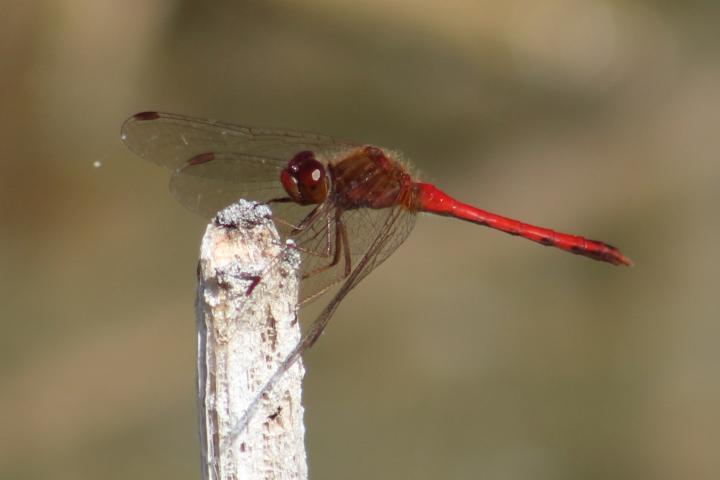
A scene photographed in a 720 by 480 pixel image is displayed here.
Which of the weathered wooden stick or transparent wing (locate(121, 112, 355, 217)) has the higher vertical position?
transparent wing (locate(121, 112, 355, 217))

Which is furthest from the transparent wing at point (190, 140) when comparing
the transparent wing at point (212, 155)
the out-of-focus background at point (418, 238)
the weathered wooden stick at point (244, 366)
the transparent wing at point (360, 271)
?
the out-of-focus background at point (418, 238)

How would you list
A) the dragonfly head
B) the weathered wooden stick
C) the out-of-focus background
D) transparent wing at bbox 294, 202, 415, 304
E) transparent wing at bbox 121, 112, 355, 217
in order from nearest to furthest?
1. the weathered wooden stick
2. transparent wing at bbox 294, 202, 415, 304
3. the dragonfly head
4. transparent wing at bbox 121, 112, 355, 217
5. the out-of-focus background

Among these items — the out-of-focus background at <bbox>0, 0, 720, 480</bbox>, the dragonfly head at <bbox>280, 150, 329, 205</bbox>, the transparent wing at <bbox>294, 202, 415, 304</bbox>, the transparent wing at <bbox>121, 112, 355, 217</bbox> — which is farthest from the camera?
the out-of-focus background at <bbox>0, 0, 720, 480</bbox>

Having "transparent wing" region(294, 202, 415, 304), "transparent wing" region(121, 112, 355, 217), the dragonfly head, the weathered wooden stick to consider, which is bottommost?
the weathered wooden stick

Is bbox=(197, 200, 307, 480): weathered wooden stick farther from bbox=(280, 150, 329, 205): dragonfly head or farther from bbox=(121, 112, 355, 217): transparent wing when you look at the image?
bbox=(121, 112, 355, 217): transparent wing

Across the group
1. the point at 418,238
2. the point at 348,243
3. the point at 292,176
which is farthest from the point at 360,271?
the point at 418,238

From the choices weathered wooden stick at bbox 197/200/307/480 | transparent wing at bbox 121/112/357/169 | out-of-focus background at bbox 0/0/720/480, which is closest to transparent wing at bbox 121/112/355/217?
transparent wing at bbox 121/112/357/169

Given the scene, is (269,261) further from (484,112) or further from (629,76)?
(629,76)

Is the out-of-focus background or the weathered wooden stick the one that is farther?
the out-of-focus background
